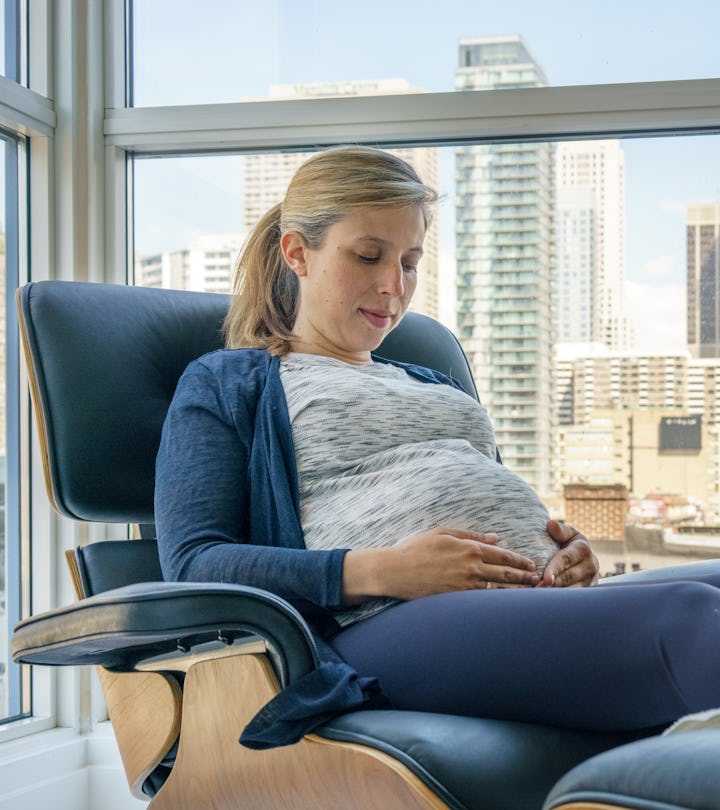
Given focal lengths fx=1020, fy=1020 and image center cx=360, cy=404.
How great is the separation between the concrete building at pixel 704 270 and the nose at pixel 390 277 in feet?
2.74

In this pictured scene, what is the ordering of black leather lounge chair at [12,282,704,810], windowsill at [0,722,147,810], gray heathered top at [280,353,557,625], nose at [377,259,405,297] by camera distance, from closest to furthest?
black leather lounge chair at [12,282,704,810]
gray heathered top at [280,353,557,625]
nose at [377,259,405,297]
windowsill at [0,722,147,810]

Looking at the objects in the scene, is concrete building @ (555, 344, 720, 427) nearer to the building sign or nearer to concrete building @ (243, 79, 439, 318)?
the building sign

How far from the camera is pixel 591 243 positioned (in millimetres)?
2105

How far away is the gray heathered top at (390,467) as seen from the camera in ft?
4.04

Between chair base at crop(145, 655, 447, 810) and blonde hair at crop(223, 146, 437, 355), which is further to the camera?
blonde hair at crop(223, 146, 437, 355)

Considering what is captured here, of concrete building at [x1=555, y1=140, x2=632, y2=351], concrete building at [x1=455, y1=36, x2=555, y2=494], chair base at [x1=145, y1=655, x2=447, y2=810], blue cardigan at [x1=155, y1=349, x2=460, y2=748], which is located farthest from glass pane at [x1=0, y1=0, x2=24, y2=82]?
chair base at [x1=145, y1=655, x2=447, y2=810]

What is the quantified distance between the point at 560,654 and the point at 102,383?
764 millimetres

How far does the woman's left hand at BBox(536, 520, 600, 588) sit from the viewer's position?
4.14 ft

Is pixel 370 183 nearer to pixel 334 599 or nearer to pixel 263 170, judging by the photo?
pixel 334 599

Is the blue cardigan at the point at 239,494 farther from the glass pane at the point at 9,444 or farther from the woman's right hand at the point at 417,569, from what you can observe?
the glass pane at the point at 9,444

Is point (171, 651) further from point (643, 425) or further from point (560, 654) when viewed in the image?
point (643, 425)

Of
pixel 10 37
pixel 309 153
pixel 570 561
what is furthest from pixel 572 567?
pixel 10 37

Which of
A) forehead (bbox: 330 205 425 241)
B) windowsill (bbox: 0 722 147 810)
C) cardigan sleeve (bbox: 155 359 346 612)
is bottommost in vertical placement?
windowsill (bbox: 0 722 147 810)

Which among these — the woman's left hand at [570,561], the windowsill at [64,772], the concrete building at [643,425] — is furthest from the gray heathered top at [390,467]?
the windowsill at [64,772]
